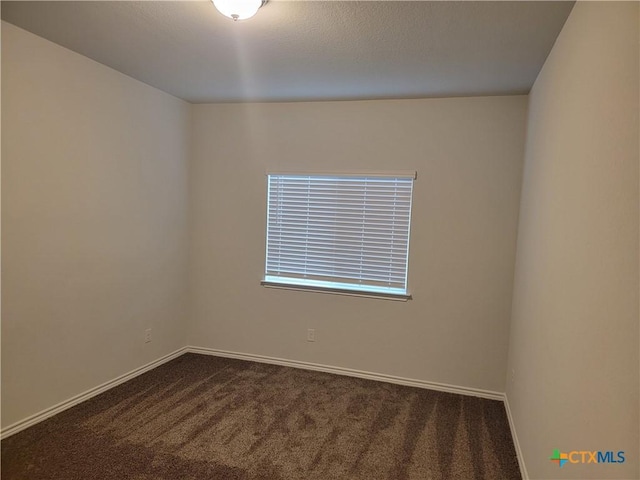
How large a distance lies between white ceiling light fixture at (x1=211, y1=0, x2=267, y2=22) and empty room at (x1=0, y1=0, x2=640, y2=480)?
1 cm

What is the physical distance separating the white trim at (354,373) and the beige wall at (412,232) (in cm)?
4

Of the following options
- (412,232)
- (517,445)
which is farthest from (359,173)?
(517,445)

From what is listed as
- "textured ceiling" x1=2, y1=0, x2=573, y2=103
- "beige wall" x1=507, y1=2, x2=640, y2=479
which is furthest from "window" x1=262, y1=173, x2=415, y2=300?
"beige wall" x1=507, y1=2, x2=640, y2=479

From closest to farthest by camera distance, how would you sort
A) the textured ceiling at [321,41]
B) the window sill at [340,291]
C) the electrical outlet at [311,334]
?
the textured ceiling at [321,41] → the window sill at [340,291] → the electrical outlet at [311,334]

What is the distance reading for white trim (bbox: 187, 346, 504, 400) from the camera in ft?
11.1

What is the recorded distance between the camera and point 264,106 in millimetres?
3781

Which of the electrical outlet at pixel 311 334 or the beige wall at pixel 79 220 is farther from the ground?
the beige wall at pixel 79 220

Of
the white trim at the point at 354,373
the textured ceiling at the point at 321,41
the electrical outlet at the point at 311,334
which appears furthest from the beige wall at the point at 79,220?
the electrical outlet at the point at 311,334

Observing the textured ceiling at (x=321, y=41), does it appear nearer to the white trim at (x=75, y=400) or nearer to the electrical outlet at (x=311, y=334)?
the electrical outlet at (x=311, y=334)

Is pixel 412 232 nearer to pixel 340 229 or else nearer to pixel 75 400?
pixel 340 229

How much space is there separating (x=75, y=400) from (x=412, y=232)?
294 cm

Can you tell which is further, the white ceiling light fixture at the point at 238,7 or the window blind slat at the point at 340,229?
the window blind slat at the point at 340,229

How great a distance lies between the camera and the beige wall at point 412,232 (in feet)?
10.7

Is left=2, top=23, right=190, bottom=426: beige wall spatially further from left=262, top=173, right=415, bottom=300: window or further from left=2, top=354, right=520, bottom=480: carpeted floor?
left=262, top=173, right=415, bottom=300: window
